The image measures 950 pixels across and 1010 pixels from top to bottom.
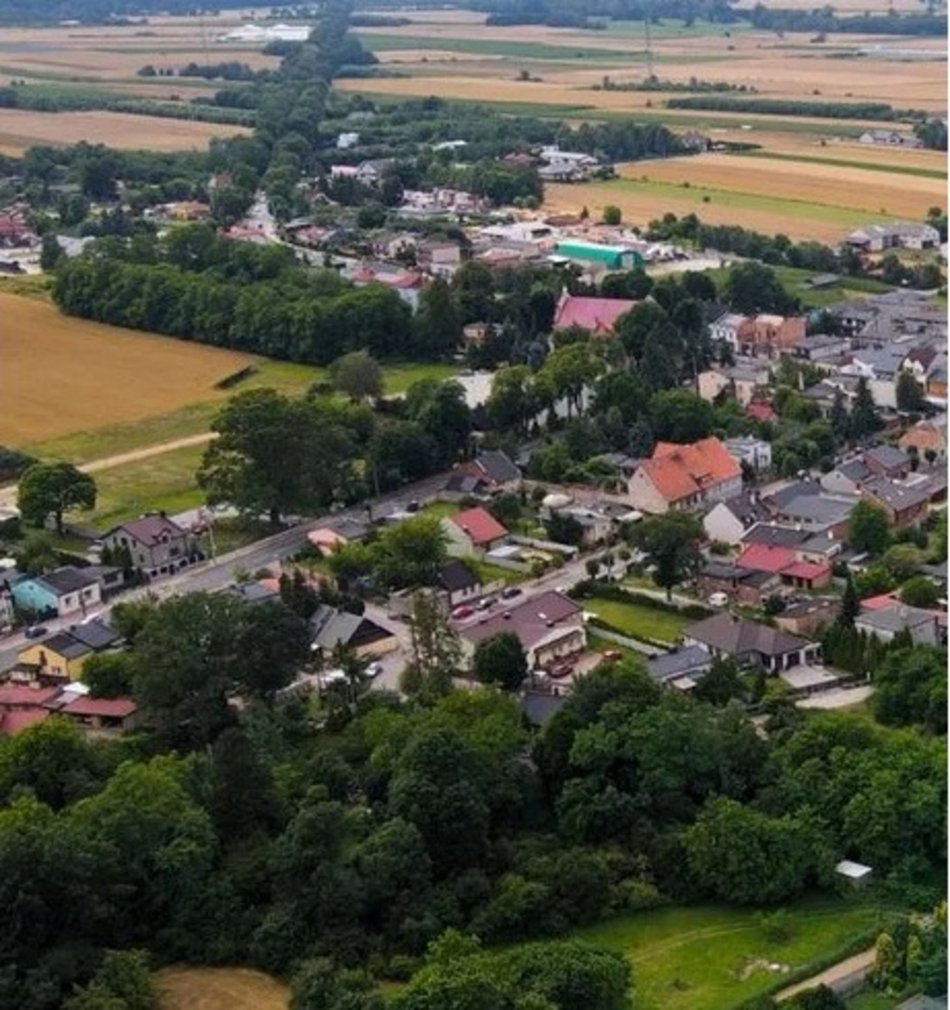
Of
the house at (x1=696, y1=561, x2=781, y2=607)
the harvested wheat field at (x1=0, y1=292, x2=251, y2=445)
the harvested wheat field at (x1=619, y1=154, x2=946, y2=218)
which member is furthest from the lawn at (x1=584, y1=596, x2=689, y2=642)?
the harvested wheat field at (x1=619, y1=154, x2=946, y2=218)

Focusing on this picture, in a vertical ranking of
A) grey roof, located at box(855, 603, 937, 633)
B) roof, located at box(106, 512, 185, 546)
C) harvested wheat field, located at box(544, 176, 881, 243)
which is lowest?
grey roof, located at box(855, 603, 937, 633)

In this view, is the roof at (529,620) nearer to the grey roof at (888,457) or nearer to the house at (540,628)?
the house at (540,628)

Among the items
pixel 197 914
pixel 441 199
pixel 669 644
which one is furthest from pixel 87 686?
pixel 441 199

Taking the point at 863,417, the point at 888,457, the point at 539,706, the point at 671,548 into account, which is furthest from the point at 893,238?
the point at 539,706

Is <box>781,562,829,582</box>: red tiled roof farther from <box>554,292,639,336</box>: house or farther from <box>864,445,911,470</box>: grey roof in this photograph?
<box>554,292,639,336</box>: house

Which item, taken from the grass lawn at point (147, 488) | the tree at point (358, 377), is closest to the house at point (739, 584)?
the grass lawn at point (147, 488)

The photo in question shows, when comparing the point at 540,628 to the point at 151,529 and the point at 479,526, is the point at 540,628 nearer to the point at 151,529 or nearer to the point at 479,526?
the point at 479,526

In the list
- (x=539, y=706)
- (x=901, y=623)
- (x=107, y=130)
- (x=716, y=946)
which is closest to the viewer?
(x=716, y=946)

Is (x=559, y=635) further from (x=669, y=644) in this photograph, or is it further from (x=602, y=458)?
(x=602, y=458)
